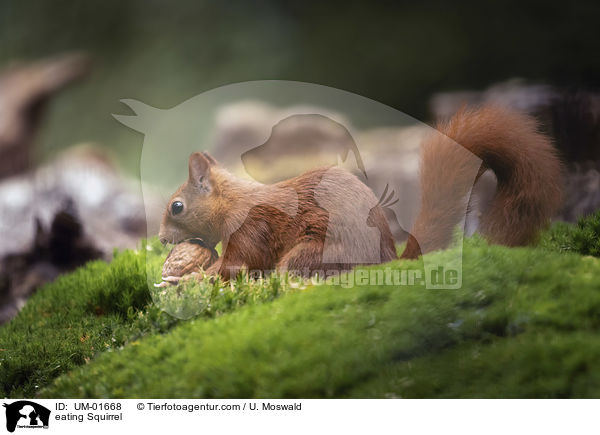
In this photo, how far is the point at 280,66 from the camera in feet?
6.59

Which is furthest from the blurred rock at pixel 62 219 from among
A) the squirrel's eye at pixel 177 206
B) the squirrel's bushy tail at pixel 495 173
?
the squirrel's bushy tail at pixel 495 173

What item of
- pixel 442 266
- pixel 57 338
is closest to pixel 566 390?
pixel 442 266

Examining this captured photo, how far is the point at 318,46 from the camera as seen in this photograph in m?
2.01

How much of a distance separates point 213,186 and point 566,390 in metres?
1.48

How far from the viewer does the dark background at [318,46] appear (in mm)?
1975

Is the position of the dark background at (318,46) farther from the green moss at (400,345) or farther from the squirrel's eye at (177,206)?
the green moss at (400,345)

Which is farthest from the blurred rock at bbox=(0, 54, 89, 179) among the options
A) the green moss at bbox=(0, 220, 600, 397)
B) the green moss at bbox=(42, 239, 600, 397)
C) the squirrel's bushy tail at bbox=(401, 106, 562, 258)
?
the squirrel's bushy tail at bbox=(401, 106, 562, 258)

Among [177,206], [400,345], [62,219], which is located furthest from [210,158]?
[400,345]

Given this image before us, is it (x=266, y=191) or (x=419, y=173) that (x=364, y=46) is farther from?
(x=266, y=191)

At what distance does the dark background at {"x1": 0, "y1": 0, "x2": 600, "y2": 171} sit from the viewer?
1975 mm

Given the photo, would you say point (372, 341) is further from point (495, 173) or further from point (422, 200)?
point (495, 173)
